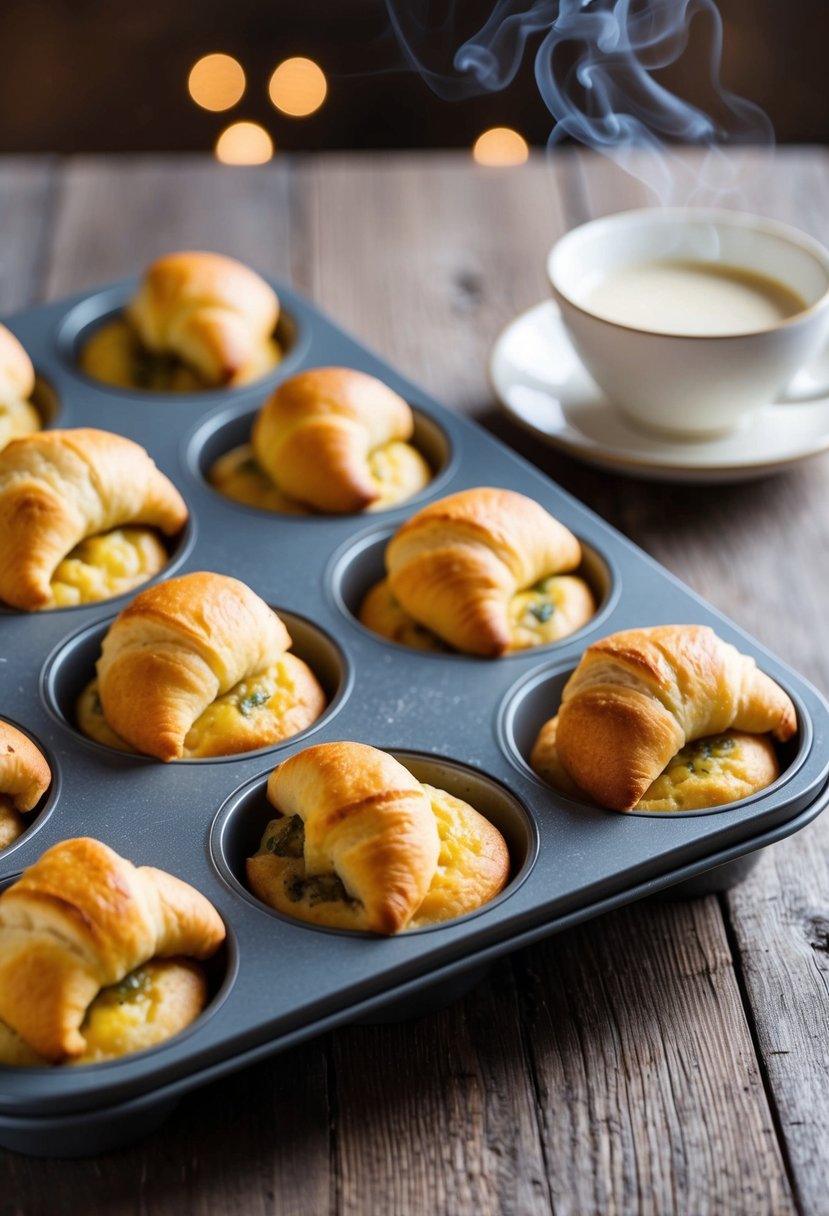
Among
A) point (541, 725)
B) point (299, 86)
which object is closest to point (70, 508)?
point (541, 725)

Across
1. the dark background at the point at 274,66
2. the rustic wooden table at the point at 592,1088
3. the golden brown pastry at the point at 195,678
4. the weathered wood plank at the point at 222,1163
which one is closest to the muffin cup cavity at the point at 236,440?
the rustic wooden table at the point at 592,1088

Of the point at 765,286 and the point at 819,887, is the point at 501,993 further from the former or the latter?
the point at 765,286

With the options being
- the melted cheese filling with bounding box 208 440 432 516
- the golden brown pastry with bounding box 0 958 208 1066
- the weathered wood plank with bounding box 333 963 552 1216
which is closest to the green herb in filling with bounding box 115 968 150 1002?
the golden brown pastry with bounding box 0 958 208 1066

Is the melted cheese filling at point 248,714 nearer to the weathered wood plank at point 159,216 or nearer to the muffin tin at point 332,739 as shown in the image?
the muffin tin at point 332,739

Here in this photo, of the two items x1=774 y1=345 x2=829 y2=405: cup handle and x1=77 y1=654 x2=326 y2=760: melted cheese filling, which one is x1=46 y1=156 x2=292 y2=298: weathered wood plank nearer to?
x1=774 y1=345 x2=829 y2=405: cup handle

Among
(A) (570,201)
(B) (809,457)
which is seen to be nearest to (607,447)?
(B) (809,457)
